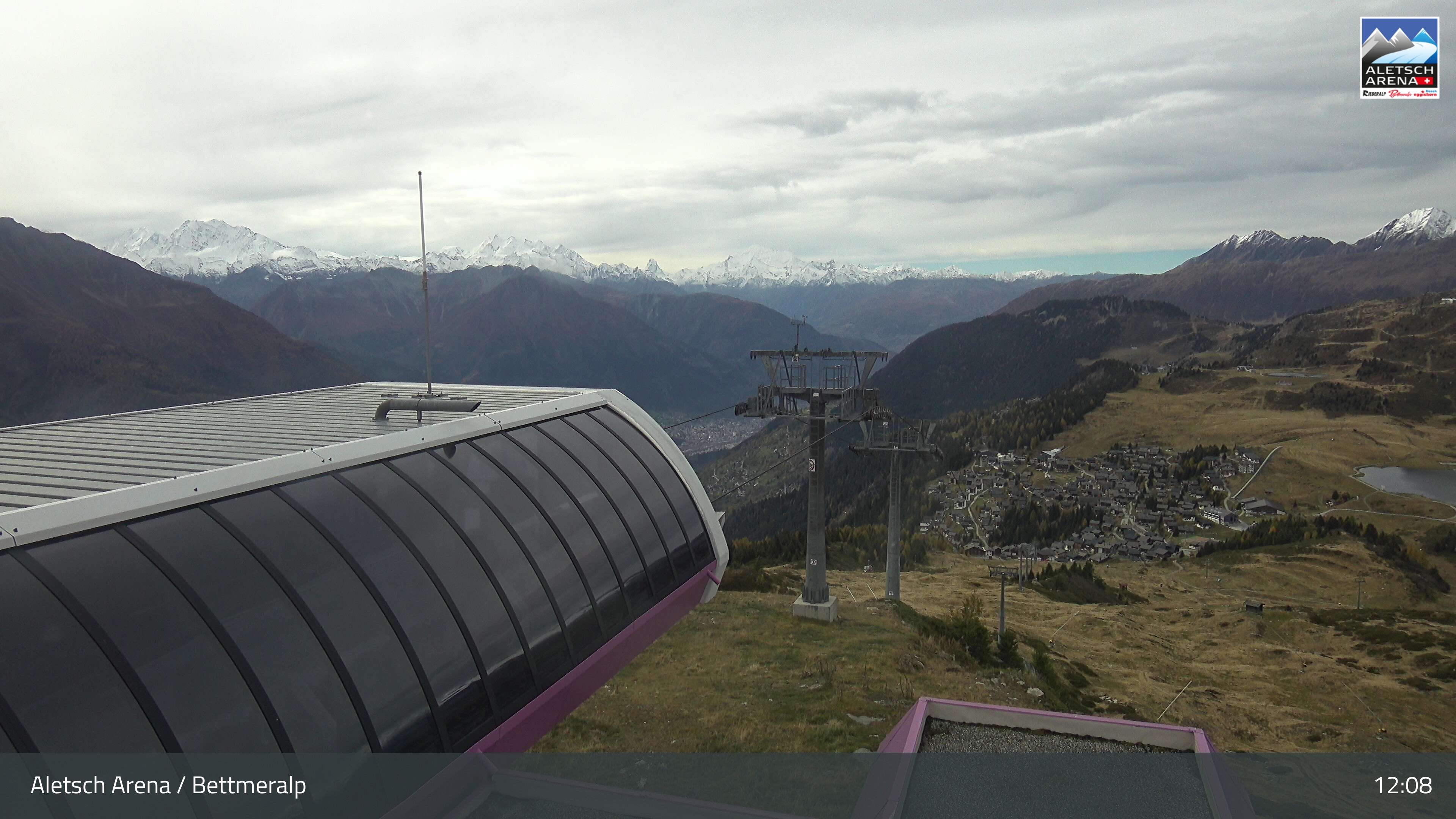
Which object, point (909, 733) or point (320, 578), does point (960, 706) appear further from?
point (320, 578)

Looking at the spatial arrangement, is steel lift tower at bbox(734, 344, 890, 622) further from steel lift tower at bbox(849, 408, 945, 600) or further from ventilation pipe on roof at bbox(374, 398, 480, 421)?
ventilation pipe on roof at bbox(374, 398, 480, 421)

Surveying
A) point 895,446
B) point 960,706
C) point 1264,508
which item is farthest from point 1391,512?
point 960,706

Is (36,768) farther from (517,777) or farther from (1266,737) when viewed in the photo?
(1266,737)

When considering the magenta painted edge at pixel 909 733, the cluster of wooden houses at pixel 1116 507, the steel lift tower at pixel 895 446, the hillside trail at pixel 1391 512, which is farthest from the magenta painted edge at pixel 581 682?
the hillside trail at pixel 1391 512

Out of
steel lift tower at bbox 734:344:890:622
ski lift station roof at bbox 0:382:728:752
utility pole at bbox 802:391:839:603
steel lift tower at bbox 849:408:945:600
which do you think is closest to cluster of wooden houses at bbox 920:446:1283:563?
steel lift tower at bbox 849:408:945:600

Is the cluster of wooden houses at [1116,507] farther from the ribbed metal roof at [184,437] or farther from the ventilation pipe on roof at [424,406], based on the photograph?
the ventilation pipe on roof at [424,406]
